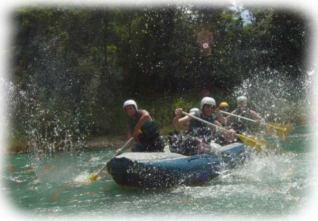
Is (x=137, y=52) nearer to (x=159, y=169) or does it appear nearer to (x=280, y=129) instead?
(x=280, y=129)

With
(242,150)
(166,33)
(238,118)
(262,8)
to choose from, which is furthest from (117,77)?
(242,150)

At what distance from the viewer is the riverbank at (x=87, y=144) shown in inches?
617

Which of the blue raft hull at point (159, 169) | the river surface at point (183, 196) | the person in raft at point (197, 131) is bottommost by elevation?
the river surface at point (183, 196)

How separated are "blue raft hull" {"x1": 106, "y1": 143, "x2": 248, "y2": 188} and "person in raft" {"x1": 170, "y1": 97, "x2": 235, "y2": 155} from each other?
1.15 feet

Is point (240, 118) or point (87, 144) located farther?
point (87, 144)

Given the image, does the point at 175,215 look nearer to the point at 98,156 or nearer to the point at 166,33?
the point at 98,156

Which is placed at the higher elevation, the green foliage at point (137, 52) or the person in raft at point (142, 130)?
the green foliage at point (137, 52)

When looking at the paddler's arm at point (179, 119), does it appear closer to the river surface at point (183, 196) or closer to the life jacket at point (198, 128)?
the life jacket at point (198, 128)

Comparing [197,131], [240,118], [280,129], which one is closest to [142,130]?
[197,131]

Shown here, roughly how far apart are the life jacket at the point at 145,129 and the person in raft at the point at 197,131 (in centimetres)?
38

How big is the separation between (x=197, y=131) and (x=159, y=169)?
1.56 meters

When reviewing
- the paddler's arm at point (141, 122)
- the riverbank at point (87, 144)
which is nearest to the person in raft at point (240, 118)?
the paddler's arm at point (141, 122)

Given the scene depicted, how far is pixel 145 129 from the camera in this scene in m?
8.93

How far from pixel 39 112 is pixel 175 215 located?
1163 centimetres
